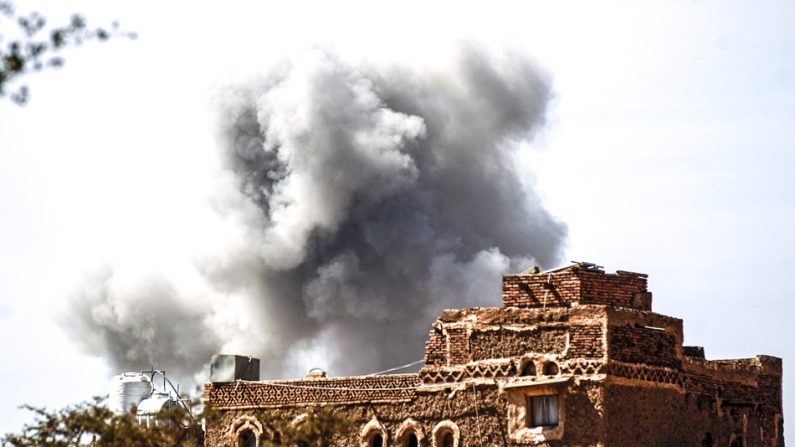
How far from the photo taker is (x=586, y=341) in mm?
31188

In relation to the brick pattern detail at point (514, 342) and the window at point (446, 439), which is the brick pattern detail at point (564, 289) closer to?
the brick pattern detail at point (514, 342)

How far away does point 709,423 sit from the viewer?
1347 inches

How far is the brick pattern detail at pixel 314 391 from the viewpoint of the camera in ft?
110

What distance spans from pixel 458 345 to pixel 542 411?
2330mm

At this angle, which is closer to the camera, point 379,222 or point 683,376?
point 683,376

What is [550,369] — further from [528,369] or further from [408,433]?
[408,433]

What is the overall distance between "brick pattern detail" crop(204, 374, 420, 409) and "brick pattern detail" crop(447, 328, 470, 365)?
114 cm

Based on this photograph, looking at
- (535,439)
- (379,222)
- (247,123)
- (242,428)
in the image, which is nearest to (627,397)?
(535,439)

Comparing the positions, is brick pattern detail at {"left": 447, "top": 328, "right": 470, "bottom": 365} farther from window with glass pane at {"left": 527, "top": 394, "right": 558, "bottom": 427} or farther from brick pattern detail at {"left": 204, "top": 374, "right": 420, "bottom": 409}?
window with glass pane at {"left": 527, "top": 394, "right": 558, "bottom": 427}

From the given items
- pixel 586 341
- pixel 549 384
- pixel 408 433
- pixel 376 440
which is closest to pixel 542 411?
pixel 549 384

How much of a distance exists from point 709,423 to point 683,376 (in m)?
1.70

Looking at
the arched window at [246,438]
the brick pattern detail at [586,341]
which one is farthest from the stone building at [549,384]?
the arched window at [246,438]

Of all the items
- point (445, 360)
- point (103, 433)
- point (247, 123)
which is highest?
point (247, 123)

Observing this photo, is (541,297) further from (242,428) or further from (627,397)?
(242,428)
